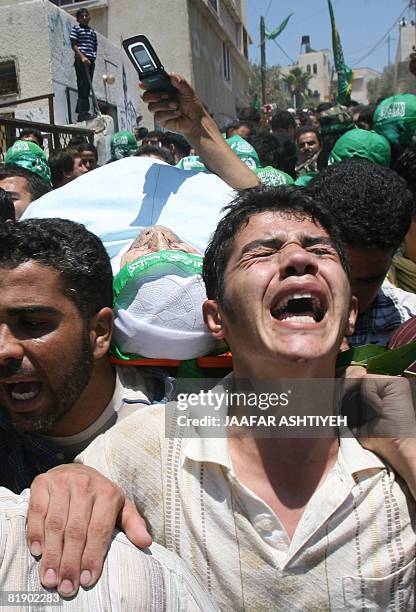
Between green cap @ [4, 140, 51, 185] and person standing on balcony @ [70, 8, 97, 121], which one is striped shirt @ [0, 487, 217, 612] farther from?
person standing on balcony @ [70, 8, 97, 121]

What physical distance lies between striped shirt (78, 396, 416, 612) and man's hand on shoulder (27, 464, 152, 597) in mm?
128

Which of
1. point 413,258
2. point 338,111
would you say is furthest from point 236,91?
point 413,258

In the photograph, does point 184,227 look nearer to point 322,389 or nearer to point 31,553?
point 322,389

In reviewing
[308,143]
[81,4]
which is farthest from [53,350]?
[81,4]

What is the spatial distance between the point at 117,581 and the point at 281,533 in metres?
0.41

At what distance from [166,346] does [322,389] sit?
53 centimetres

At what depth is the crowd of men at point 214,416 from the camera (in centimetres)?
121

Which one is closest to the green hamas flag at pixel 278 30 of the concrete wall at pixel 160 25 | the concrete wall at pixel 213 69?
the concrete wall at pixel 213 69

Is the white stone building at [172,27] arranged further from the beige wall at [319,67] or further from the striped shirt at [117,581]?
the beige wall at [319,67]

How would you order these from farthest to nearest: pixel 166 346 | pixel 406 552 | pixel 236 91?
pixel 236 91, pixel 166 346, pixel 406 552

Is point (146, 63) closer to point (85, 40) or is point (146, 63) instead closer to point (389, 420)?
point (389, 420)

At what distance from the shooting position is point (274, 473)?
4.83 feet

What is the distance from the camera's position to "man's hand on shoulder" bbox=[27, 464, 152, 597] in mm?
1083

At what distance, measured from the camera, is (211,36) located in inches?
924
